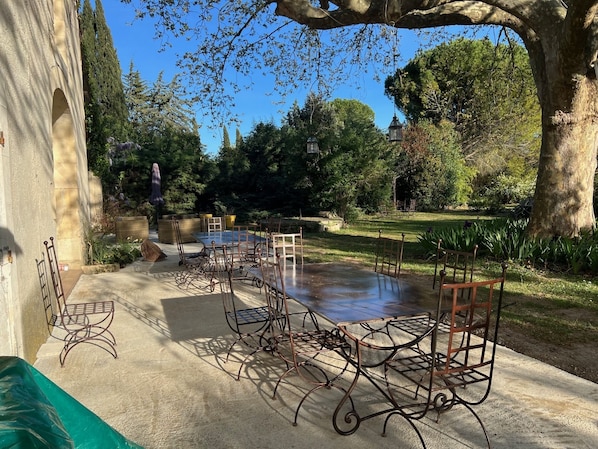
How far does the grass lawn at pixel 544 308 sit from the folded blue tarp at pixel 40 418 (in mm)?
3615

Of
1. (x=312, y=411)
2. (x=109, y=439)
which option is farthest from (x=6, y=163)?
(x=312, y=411)

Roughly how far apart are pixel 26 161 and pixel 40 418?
3.51 m

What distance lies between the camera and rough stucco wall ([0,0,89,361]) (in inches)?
122

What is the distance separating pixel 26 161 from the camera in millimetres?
3867

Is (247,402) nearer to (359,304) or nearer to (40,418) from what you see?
(359,304)

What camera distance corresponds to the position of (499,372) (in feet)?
10.9

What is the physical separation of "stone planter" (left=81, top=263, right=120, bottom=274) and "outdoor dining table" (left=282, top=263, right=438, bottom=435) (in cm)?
459

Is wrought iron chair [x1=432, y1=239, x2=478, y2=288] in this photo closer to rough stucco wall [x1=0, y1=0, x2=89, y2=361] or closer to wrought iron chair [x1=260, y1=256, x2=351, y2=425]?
wrought iron chair [x1=260, y1=256, x2=351, y2=425]

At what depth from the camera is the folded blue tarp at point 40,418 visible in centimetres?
100

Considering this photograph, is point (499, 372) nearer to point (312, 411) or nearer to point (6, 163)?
point (312, 411)

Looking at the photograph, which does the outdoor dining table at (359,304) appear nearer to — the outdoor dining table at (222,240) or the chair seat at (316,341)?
the chair seat at (316,341)

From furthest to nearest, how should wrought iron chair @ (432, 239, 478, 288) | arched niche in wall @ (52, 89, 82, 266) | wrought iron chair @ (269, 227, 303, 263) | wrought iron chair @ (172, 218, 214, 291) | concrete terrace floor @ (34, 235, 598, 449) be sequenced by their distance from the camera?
arched niche in wall @ (52, 89, 82, 266) → wrought iron chair @ (172, 218, 214, 291) → wrought iron chair @ (269, 227, 303, 263) → wrought iron chair @ (432, 239, 478, 288) → concrete terrace floor @ (34, 235, 598, 449)

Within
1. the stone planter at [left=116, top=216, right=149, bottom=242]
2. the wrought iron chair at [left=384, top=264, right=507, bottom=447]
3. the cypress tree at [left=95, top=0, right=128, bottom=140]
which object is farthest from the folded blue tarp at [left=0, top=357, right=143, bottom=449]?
the cypress tree at [left=95, top=0, right=128, bottom=140]

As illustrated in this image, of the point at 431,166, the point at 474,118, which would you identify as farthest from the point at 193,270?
the point at 474,118
